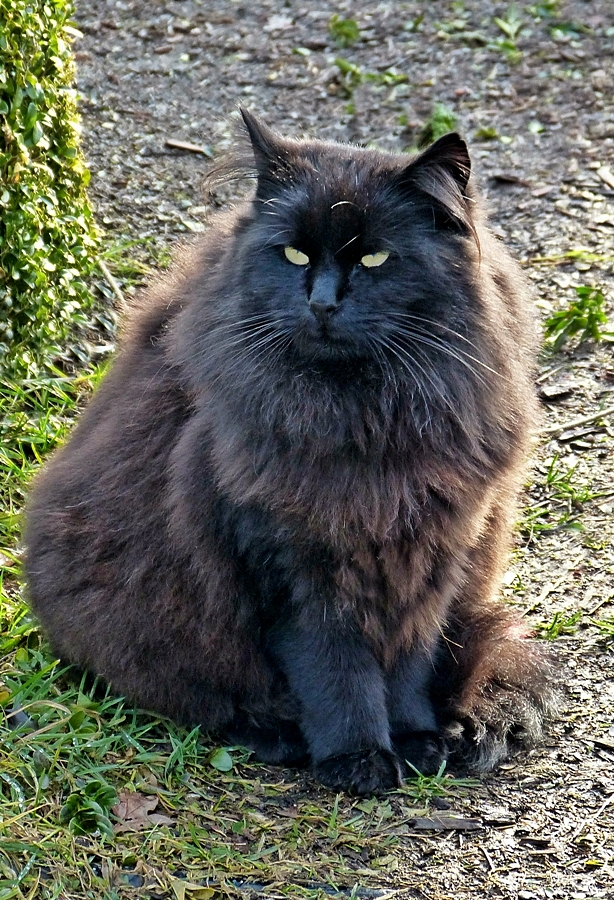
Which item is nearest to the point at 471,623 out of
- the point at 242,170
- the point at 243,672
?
the point at 243,672

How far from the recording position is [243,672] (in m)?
3.03

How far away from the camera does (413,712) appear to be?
3055 millimetres

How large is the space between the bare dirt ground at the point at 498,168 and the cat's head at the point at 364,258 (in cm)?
131

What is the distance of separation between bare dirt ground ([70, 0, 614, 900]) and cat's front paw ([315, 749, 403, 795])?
11 cm

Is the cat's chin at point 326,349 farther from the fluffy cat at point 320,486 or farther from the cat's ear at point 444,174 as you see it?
the cat's ear at point 444,174

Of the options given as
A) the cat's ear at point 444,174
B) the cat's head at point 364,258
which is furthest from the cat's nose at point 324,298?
the cat's ear at point 444,174

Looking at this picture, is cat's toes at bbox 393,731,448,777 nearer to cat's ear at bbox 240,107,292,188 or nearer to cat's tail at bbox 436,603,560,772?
cat's tail at bbox 436,603,560,772

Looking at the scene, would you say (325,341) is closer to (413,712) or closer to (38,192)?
(413,712)

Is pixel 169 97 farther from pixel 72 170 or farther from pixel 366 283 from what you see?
pixel 366 283

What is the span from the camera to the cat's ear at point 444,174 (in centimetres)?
260

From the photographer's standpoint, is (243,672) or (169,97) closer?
(243,672)

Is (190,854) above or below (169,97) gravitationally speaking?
below

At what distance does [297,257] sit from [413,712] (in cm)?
140

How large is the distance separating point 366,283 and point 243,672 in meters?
1.22
